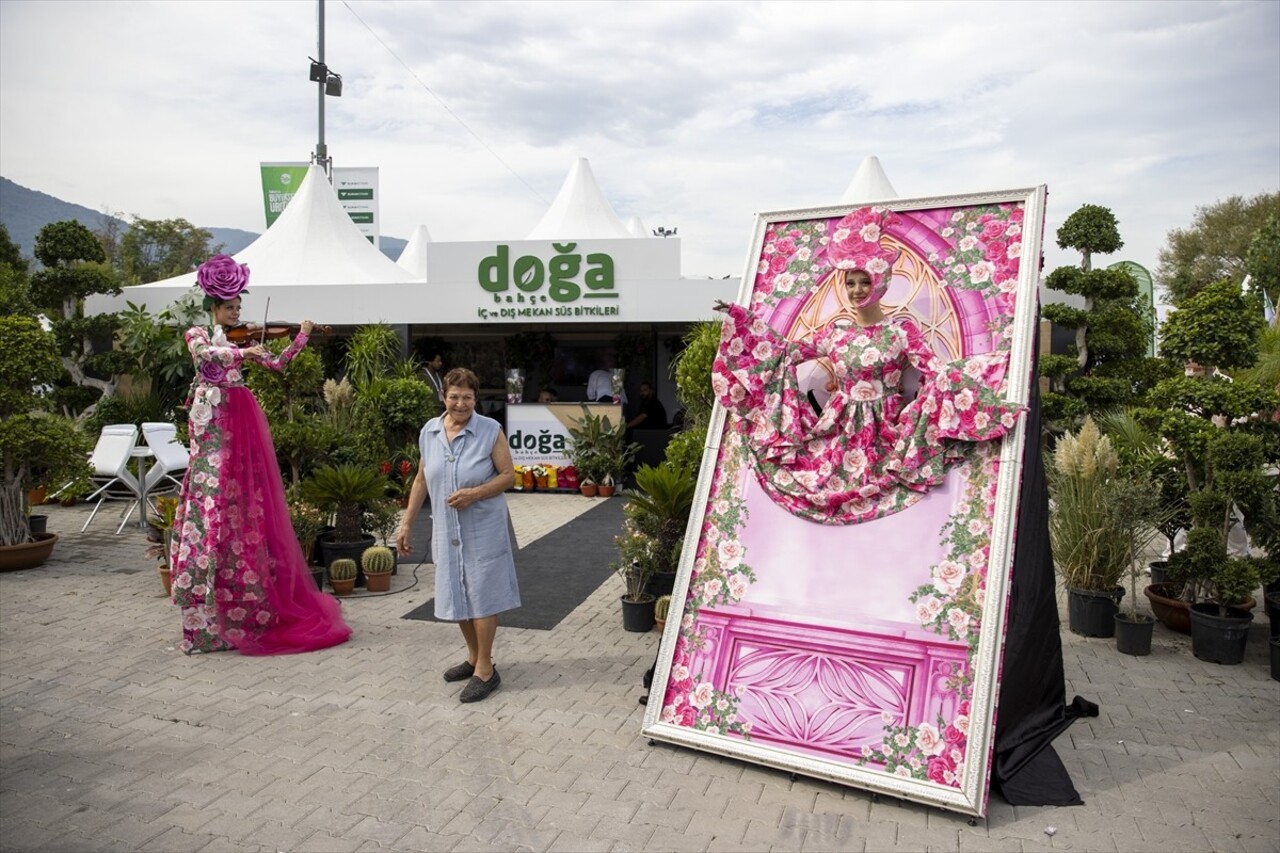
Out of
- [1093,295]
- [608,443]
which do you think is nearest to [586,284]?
[608,443]

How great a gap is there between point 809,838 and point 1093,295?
7.28 m

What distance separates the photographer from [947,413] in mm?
3789

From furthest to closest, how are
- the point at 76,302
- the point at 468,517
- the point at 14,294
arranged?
the point at 14,294 < the point at 76,302 < the point at 468,517

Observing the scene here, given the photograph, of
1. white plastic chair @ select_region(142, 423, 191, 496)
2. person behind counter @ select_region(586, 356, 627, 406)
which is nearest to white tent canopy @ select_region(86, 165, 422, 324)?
person behind counter @ select_region(586, 356, 627, 406)

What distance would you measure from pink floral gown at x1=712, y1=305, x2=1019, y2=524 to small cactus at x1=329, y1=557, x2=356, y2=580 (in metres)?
3.91

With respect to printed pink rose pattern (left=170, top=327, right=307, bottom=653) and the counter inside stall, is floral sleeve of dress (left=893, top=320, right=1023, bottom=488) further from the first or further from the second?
the counter inside stall

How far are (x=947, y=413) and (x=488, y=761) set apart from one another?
2.54m

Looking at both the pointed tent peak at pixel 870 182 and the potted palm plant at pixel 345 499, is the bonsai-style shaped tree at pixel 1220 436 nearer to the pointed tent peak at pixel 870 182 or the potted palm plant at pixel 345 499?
the potted palm plant at pixel 345 499

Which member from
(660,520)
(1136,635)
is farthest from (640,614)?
(1136,635)

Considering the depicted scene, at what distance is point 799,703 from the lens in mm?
3791

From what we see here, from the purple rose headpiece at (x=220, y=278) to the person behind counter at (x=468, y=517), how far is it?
189 centimetres

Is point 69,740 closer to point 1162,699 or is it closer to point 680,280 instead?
point 1162,699

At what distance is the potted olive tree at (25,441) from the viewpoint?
7.68m

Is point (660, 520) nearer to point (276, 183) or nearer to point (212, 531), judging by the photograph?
point (212, 531)
